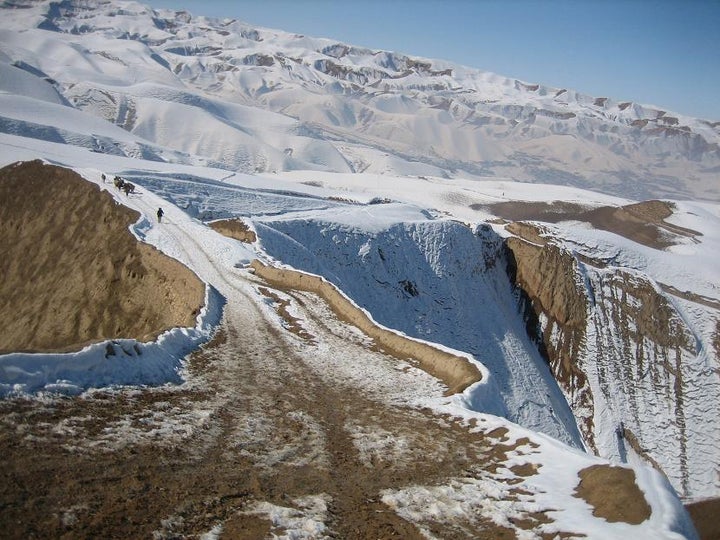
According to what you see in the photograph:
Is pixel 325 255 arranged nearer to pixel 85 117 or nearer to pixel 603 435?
pixel 603 435

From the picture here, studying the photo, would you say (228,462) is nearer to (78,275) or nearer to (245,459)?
(245,459)

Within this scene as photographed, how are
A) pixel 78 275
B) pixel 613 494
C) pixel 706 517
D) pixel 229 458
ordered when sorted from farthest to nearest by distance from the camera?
pixel 706 517, pixel 78 275, pixel 229 458, pixel 613 494

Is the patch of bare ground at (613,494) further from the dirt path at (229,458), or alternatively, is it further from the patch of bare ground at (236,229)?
the patch of bare ground at (236,229)

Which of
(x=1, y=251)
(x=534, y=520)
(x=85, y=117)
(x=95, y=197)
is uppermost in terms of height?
(x=85, y=117)

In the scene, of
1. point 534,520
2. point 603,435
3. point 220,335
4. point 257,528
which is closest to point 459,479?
point 534,520

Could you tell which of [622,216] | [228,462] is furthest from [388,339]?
[622,216]

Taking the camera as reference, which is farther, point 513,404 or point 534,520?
point 513,404
